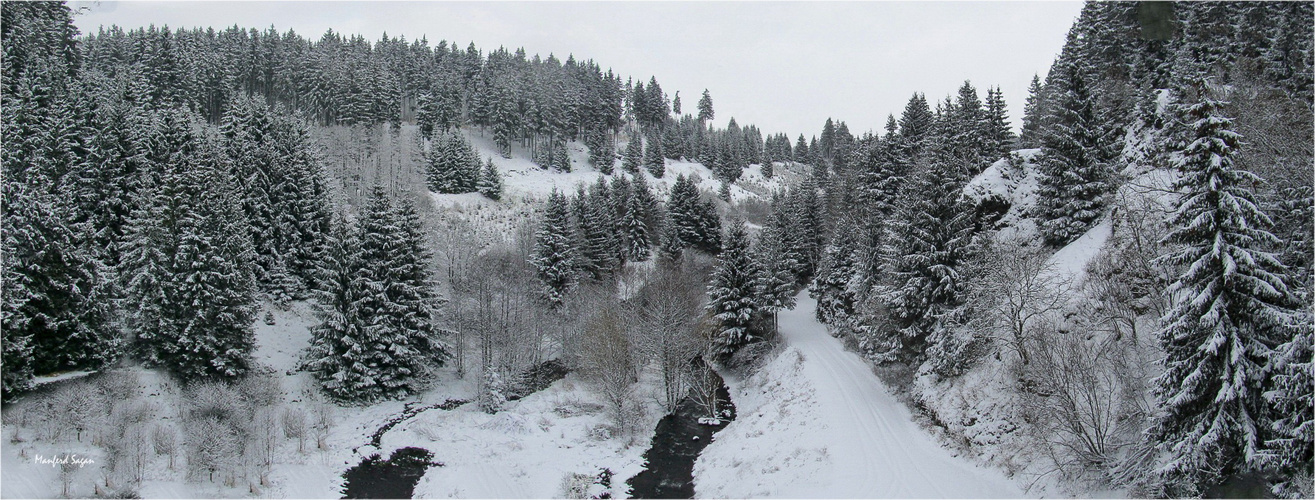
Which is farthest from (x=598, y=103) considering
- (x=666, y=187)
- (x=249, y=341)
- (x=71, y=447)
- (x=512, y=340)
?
(x=71, y=447)

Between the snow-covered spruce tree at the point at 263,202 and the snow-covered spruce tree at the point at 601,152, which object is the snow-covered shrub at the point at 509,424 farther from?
the snow-covered spruce tree at the point at 601,152

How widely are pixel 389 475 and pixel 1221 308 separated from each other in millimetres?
29781

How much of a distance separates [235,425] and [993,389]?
Result: 32902 mm

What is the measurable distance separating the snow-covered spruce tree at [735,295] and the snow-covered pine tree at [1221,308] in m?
27.3

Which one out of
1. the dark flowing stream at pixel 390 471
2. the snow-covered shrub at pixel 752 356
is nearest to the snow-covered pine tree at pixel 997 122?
the snow-covered shrub at pixel 752 356

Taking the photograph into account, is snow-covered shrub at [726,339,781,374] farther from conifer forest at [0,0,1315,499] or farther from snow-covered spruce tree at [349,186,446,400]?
snow-covered spruce tree at [349,186,446,400]

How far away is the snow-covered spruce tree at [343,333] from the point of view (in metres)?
33.3

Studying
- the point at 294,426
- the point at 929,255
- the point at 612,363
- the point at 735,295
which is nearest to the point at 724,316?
the point at 735,295

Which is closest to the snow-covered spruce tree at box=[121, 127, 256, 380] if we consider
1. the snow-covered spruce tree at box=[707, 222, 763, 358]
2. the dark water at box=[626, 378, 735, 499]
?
Result: the dark water at box=[626, 378, 735, 499]

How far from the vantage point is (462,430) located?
32000 mm

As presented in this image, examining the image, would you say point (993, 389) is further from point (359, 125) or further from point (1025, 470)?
point (359, 125)

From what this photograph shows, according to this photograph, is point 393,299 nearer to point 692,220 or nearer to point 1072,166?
point 692,220

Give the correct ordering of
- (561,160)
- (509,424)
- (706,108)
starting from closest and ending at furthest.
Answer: (509,424) < (561,160) < (706,108)

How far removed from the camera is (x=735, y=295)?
40.7 metres
